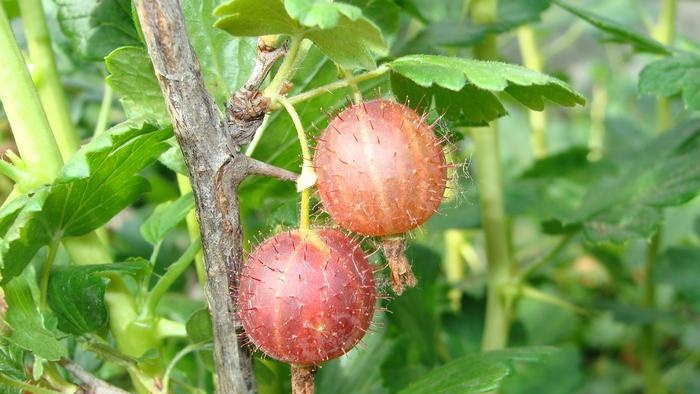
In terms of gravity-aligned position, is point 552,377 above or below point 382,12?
below

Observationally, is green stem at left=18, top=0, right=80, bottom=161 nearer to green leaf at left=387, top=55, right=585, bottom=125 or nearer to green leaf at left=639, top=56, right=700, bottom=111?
green leaf at left=387, top=55, right=585, bottom=125

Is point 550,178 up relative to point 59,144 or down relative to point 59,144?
down

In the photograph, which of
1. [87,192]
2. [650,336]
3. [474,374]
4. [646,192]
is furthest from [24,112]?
[650,336]

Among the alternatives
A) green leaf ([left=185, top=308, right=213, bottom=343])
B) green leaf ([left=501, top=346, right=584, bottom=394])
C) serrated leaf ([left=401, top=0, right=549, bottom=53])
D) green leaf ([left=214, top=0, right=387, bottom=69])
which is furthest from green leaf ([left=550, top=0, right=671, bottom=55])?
green leaf ([left=501, top=346, right=584, bottom=394])

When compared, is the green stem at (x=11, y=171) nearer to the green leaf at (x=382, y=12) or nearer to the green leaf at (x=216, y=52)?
the green leaf at (x=216, y=52)

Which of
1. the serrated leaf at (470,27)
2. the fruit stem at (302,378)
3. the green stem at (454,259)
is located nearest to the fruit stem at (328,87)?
the fruit stem at (302,378)

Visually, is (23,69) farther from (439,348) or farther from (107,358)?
(439,348)

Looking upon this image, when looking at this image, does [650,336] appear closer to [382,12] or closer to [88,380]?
[382,12]

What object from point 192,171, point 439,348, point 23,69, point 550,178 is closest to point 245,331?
point 192,171
